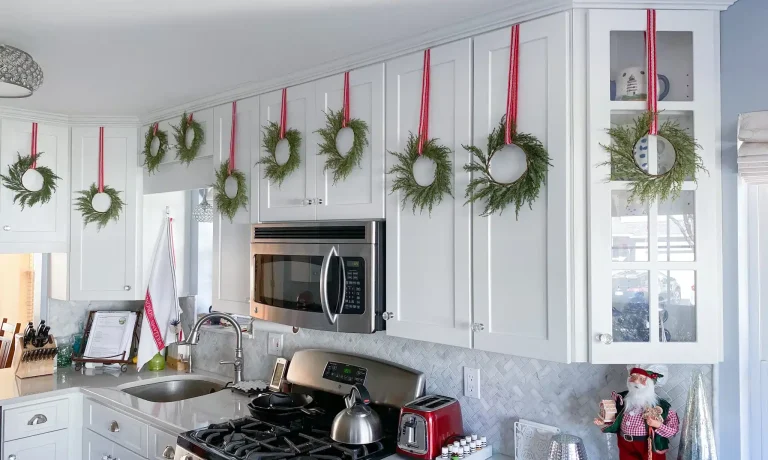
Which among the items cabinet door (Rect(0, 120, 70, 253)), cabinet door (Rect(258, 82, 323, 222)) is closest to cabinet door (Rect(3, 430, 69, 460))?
cabinet door (Rect(0, 120, 70, 253))

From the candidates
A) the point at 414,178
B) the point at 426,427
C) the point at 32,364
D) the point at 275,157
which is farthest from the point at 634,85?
the point at 32,364

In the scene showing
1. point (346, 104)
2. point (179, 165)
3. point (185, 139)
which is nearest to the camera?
point (346, 104)

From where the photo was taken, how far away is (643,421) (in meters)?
1.68

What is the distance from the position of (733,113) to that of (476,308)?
96cm

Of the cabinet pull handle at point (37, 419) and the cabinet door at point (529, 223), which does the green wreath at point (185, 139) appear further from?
the cabinet door at point (529, 223)

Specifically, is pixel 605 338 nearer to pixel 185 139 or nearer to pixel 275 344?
pixel 275 344

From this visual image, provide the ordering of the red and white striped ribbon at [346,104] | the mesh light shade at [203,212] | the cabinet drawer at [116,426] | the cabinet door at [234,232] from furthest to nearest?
the mesh light shade at [203,212]
the cabinet door at [234,232]
the cabinet drawer at [116,426]
the red and white striped ribbon at [346,104]

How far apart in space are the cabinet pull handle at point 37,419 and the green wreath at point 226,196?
136 cm

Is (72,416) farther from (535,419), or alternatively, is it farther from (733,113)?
(733,113)

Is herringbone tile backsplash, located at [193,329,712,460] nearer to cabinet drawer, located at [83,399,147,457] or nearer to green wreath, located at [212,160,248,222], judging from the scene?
green wreath, located at [212,160,248,222]

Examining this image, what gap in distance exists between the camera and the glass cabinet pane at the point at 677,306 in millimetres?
1637

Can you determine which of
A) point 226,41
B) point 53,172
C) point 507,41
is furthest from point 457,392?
point 53,172

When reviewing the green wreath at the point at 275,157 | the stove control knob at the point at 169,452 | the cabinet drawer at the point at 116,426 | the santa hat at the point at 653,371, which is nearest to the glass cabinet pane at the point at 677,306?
the santa hat at the point at 653,371

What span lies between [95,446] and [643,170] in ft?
9.19
